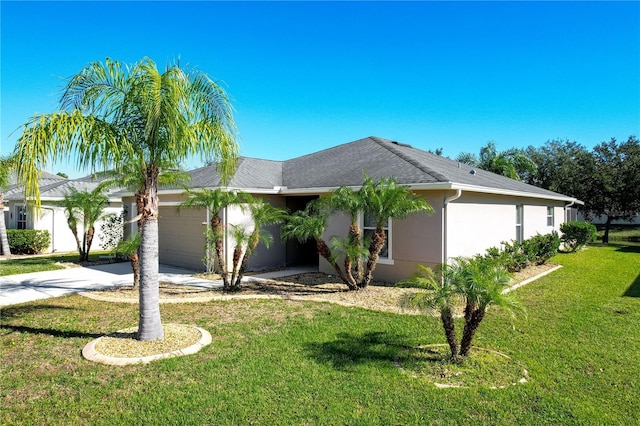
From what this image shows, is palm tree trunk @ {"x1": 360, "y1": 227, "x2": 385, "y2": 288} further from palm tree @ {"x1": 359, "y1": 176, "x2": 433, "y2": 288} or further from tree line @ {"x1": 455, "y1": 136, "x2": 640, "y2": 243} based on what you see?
tree line @ {"x1": 455, "y1": 136, "x2": 640, "y2": 243}

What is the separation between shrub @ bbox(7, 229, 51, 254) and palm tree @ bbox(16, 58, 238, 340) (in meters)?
17.2

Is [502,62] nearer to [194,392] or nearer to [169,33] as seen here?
[169,33]

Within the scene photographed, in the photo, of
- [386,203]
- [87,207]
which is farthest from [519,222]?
[87,207]

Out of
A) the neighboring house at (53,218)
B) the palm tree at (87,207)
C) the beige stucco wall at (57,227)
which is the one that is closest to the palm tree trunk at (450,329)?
the palm tree at (87,207)

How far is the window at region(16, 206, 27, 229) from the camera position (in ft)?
72.3

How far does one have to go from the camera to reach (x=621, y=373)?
17.4ft

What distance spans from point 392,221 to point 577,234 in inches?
525

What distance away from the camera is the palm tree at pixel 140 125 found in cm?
593

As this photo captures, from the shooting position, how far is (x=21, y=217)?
2252 cm

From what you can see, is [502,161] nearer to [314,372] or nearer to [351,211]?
[351,211]

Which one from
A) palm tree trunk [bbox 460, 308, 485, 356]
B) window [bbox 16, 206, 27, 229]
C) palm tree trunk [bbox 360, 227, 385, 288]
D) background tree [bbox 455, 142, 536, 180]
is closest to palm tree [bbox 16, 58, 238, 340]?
palm tree trunk [bbox 460, 308, 485, 356]

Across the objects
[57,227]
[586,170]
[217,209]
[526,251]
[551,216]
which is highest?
[586,170]

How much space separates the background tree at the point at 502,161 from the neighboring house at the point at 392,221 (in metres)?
11.4

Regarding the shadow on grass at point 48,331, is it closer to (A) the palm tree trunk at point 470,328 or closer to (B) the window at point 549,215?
(A) the palm tree trunk at point 470,328
